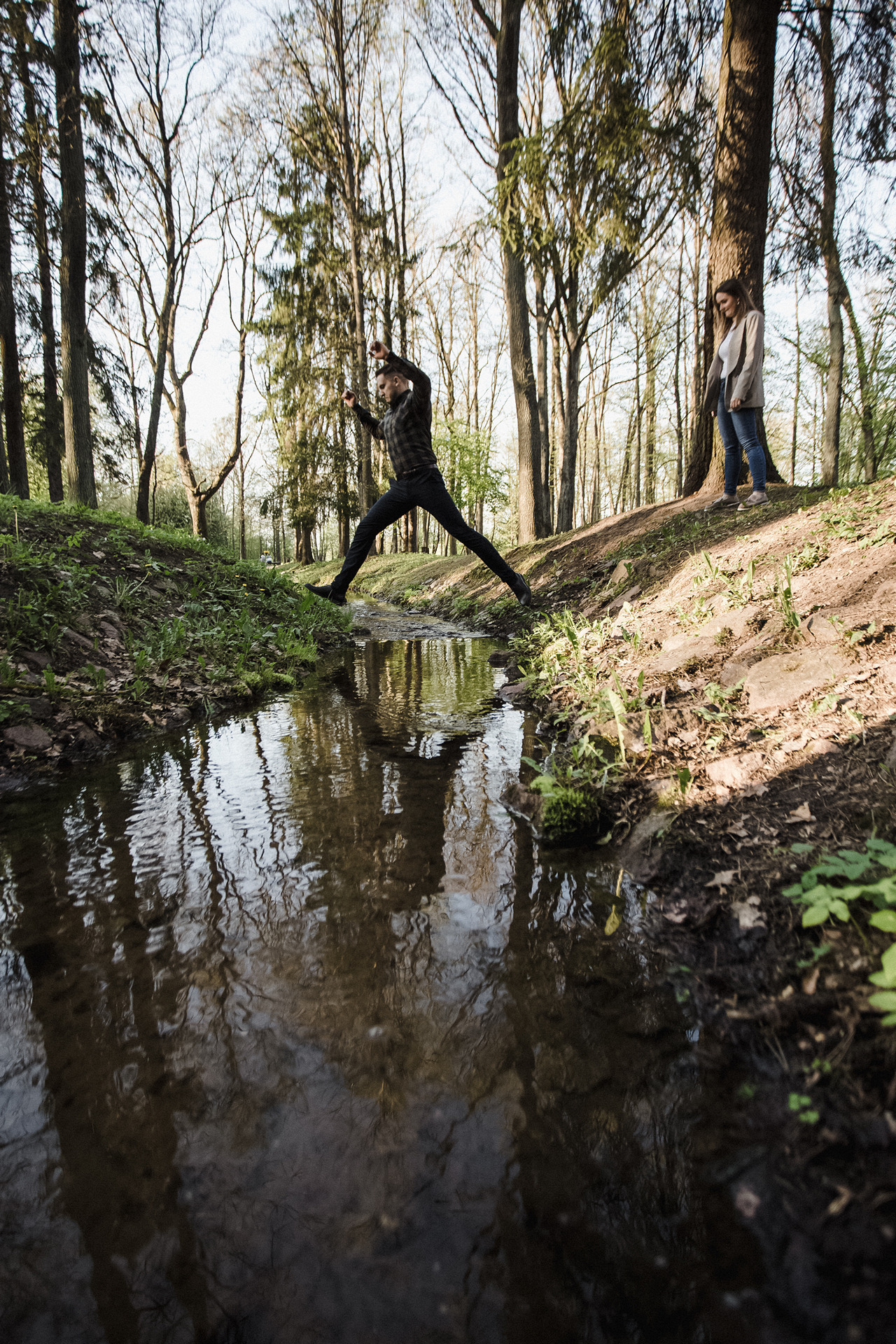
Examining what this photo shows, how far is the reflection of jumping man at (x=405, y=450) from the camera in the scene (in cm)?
518

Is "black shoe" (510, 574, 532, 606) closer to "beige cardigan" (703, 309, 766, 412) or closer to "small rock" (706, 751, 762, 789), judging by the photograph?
"beige cardigan" (703, 309, 766, 412)

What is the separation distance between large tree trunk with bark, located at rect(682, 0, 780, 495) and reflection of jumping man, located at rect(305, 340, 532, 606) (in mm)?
3564

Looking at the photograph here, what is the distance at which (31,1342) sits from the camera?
87 cm

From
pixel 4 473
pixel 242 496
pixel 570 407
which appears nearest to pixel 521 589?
pixel 570 407

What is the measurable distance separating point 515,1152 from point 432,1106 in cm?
19

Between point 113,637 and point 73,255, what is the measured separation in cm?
857

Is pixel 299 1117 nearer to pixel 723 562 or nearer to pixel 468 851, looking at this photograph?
pixel 468 851

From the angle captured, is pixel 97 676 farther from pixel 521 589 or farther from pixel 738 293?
pixel 738 293

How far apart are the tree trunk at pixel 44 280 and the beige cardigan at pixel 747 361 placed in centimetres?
1109

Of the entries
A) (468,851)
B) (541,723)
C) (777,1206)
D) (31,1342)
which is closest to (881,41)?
(541,723)

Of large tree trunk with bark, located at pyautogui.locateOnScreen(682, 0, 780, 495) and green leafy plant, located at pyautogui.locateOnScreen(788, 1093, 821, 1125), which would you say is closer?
green leafy plant, located at pyautogui.locateOnScreen(788, 1093, 821, 1125)

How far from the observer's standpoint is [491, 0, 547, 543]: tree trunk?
9227 mm

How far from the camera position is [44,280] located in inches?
493

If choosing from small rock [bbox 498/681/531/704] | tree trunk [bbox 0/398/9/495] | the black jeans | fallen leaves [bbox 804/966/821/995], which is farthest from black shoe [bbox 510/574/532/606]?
tree trunk [bbox 0/398/9/495]
